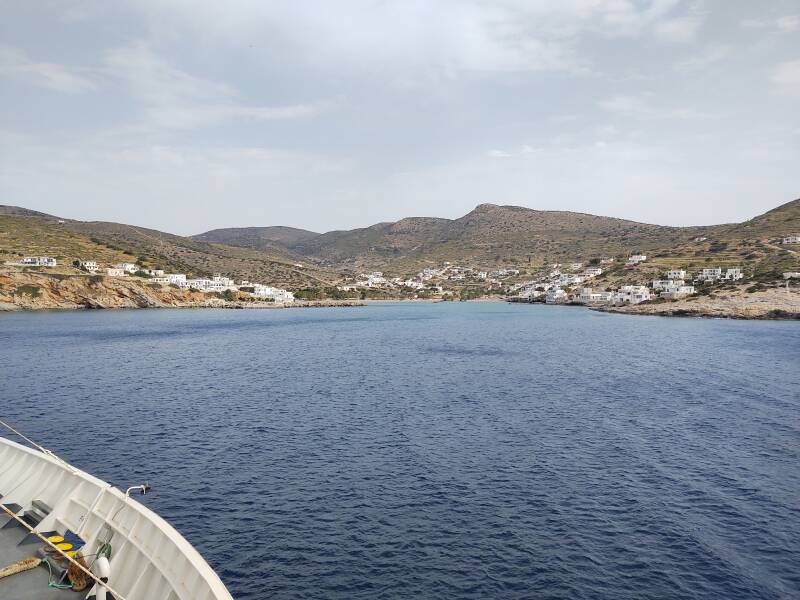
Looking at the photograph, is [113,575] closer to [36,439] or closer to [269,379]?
[36,439]

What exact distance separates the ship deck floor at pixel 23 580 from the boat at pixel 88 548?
0.03m

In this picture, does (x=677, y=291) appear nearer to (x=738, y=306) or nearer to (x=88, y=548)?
(x=738, y=306)

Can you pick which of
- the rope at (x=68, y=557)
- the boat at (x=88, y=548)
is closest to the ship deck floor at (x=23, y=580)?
the boat at (x=88, y=548)

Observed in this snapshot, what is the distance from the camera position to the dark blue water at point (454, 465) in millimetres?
21406

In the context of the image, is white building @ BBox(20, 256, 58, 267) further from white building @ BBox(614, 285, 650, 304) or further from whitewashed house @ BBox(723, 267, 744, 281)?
whitewashed house @ BBox(723, 267, 744, 281)

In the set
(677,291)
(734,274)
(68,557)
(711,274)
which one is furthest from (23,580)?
(711,274)

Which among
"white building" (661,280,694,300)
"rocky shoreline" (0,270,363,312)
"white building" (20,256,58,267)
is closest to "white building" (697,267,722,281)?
"white building" (661,280,694,300)

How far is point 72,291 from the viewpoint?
17775 centimetres

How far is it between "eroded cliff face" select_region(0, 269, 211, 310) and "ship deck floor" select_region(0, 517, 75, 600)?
594 feet

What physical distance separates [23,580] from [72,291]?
630ft

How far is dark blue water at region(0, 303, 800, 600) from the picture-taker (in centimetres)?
2141

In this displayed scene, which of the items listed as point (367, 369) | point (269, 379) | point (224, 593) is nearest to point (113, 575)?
point (224, 593)

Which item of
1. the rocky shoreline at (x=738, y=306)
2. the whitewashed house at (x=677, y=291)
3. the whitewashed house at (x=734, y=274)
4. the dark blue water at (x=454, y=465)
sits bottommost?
the dark blue water at (x=454, y=465)

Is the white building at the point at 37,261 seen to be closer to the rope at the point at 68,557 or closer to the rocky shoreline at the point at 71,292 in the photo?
the rocky shoreline at the point at 71,292
